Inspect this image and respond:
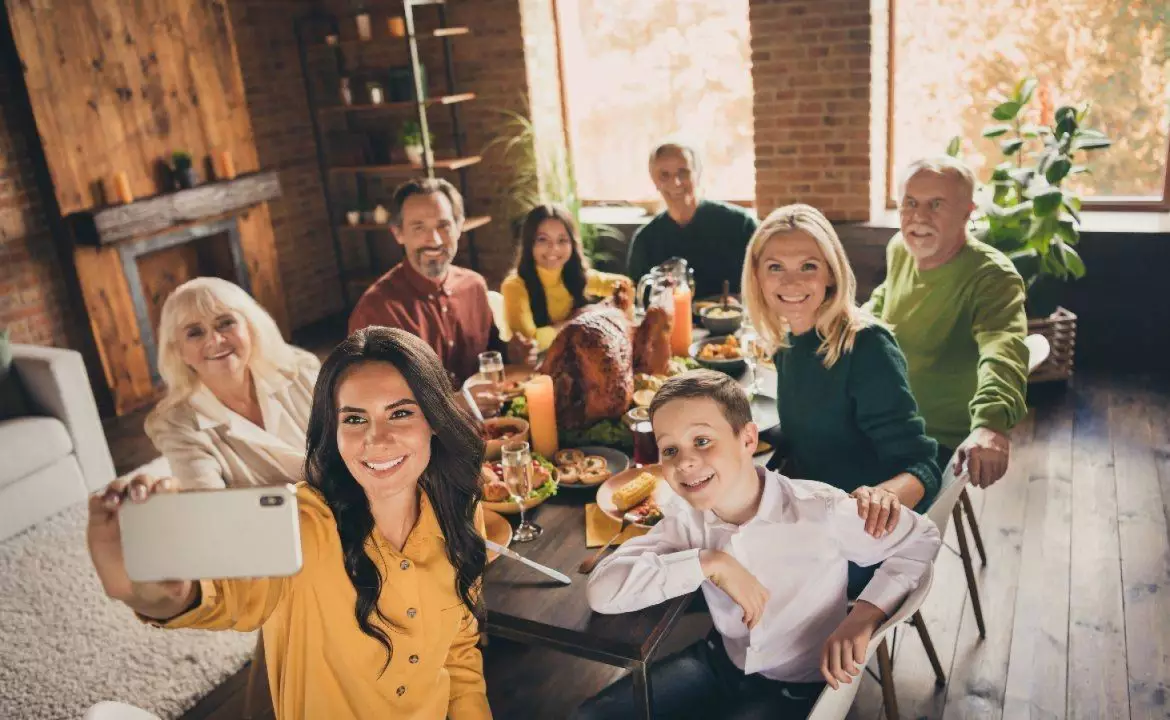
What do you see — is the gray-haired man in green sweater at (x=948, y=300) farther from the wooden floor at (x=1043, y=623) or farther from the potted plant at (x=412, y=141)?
the potted plant at (x=412, y=141)

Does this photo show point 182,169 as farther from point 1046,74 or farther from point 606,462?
point 1046,74

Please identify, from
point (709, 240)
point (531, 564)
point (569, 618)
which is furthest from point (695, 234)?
point (569, 618)

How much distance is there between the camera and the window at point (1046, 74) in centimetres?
406

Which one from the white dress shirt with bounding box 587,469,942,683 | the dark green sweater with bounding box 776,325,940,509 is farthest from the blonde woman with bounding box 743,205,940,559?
the white dress shirt with bounding box 587,469,942,683

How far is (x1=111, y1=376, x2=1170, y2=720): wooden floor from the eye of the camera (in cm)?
218

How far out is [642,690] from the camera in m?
1.45

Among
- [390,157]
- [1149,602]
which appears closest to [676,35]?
[390,157]

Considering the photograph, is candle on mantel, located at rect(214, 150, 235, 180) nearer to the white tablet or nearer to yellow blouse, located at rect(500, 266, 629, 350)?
yellow blouse, located at rect(500, 266, 629, 350)

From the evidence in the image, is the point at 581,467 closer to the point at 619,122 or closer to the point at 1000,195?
the point at 1000,195

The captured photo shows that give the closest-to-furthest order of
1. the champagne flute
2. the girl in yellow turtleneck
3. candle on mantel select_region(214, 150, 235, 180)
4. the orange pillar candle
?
the champagne flute → the orange pillar candle → the girl in yellow turtleneck → candle on mantel select_region(214, 150, 235, 180)

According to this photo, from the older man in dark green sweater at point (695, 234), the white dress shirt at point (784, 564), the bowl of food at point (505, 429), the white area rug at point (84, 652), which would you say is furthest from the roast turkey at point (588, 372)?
the older man in dark green sweater at point (695, 234)

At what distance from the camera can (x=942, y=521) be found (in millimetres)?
1702

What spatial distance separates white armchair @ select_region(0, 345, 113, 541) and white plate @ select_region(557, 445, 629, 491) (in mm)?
2272

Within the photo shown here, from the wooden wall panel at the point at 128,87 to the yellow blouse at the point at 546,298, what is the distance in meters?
2.31
